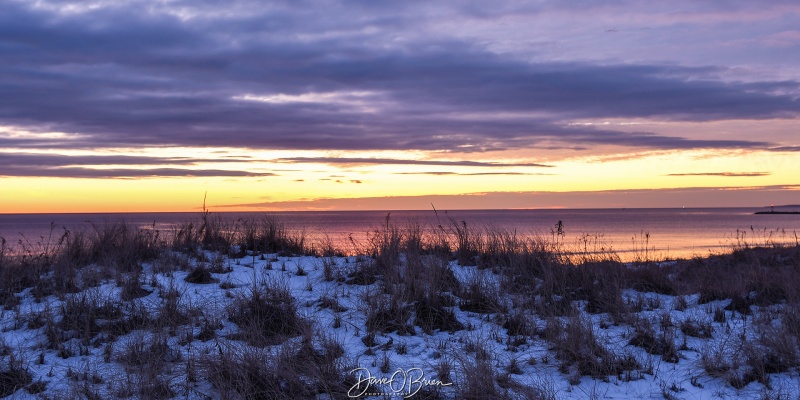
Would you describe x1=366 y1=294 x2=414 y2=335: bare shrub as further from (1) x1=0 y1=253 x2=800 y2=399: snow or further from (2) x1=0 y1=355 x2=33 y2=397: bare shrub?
(2) x1=0 y1=355 x2=33 y2=397: bare shrub

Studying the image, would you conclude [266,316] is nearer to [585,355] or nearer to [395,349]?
[395,349]

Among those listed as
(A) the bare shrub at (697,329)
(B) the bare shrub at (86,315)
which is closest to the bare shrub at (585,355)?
(A) the bare shrub at (697,329)

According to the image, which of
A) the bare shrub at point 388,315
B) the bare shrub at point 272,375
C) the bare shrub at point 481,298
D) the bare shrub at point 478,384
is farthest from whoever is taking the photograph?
the bare shrub at point 481,298

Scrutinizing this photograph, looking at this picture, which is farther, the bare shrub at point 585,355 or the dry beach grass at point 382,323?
the bare shrub at point 585,355

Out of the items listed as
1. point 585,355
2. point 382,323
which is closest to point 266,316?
point 382,323

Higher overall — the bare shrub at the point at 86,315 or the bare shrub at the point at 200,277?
the bare shrub at the point at 200,277

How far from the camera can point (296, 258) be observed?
12.9m

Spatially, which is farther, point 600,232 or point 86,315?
point 600,232

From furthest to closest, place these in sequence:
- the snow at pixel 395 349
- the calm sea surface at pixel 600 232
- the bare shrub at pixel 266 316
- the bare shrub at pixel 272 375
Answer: the calm sea surface at pixel 600 232 < the bare shrub at pixel 266 316 < the snow at pixel 395 349 < the bare shrub at pixel 272 375

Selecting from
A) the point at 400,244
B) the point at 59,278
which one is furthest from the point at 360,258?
the point at 59,278

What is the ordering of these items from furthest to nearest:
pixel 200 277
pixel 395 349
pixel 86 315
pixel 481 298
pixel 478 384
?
1. pixel 200 277
2. pixel 481 298
3. pixel 86 315
4. pixel 395 349
5. pixel 478 384

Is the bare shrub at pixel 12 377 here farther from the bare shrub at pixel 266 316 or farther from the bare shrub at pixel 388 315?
the bare shrub at pixel 388 315

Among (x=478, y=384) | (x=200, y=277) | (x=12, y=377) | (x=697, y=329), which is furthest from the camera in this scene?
(x=200, y=277)

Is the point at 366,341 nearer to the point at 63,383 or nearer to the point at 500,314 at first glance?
the point at 500,314
